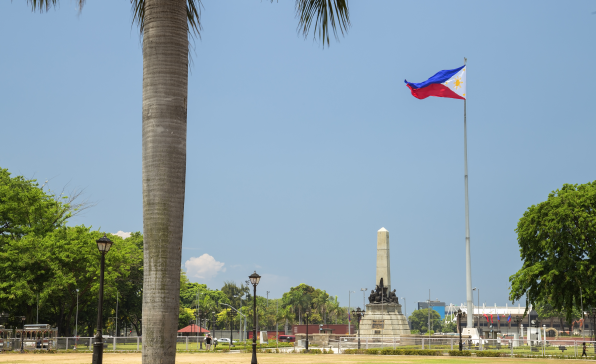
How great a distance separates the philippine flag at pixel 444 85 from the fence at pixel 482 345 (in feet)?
56.6

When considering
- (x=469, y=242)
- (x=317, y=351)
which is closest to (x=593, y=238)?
(x=469, y=242)

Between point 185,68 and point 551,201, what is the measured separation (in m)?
37.3

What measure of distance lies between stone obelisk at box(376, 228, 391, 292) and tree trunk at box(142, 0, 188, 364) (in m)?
45.0

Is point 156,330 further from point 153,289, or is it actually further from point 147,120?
point 147,120

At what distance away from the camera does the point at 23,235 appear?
4906 cm

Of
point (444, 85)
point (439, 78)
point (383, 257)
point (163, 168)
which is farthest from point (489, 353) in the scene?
point (163, 168)

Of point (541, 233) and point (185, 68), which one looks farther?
point (541, 233)

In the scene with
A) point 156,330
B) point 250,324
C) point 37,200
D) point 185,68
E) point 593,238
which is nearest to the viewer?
point 156,330

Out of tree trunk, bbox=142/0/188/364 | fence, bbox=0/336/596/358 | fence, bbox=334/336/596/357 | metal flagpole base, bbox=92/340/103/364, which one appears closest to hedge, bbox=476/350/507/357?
fence, bbox=0/336/596/358

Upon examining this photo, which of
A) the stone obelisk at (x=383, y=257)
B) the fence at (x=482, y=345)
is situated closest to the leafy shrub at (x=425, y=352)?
the fence at (x=482, y=345)

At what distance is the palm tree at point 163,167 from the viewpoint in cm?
681

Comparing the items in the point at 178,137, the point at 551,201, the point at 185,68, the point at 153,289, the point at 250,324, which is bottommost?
the point at 250,324

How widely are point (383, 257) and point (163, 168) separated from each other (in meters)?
45.6

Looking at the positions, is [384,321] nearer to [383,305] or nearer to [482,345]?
[383,305]
